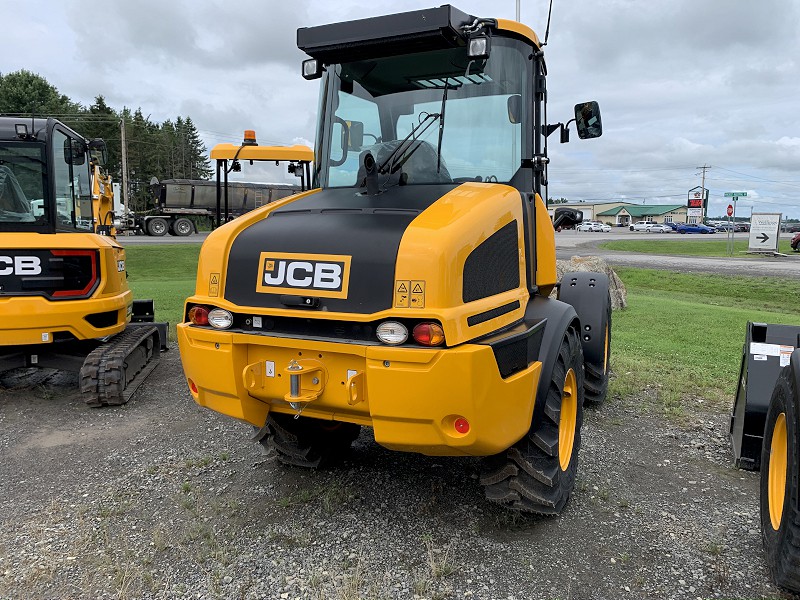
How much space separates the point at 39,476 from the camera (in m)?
4.55

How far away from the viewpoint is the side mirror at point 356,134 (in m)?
4.33

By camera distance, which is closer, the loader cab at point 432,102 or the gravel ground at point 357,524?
the gravel ground at point 357,524

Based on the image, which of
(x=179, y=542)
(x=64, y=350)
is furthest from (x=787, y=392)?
(x=64, y=350)

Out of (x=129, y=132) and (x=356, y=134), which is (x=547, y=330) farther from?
(x=129, y=132)

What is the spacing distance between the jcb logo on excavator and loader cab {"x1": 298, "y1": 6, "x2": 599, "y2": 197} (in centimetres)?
78

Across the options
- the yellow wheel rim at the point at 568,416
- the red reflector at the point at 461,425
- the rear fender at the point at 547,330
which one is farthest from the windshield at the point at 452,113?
the red reflector at the point at 461,425

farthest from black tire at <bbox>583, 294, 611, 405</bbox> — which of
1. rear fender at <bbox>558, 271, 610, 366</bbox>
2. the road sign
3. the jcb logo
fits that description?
the road sign

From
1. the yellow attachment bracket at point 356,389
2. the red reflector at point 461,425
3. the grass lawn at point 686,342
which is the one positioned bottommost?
the grass lawn at point 686,342

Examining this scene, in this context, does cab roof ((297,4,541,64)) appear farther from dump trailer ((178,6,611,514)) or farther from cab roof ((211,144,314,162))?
cab roof ((211,144,314,162))

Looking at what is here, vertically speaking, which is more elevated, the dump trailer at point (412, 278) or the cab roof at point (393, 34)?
the cab roof at point (393, 34)

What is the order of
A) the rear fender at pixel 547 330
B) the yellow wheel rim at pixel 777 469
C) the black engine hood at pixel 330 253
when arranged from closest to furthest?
1. the black engine hood at pixel 330 253
2. the yellow wheel rim at pixel 777 469
3. the rear fender at pixel 547 330

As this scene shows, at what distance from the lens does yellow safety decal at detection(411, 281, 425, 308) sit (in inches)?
118

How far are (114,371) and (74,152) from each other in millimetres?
2645

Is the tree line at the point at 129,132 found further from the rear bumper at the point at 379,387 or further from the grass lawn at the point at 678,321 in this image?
the rear bumper at the point at 379,387
